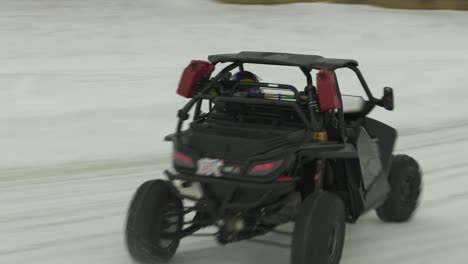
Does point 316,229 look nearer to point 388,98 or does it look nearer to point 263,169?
point 263,169

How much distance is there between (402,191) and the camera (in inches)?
270

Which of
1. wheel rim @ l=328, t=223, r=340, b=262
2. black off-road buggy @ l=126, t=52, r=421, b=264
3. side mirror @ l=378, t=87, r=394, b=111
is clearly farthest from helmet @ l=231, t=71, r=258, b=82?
wheel rim @ l=328, t=223, r=340, b=262

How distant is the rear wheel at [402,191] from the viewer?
6.68 meters

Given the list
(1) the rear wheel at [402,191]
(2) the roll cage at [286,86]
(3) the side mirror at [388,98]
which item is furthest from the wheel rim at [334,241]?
(1) the rear wheel at [402,191]

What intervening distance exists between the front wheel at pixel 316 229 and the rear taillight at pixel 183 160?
0.83 m

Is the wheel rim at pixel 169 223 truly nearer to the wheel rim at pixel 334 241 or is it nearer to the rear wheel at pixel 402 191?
the wheel rim at pixel 334 241

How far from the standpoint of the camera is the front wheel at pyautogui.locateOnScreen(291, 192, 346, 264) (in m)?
4.94

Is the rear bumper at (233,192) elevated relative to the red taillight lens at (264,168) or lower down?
lower down

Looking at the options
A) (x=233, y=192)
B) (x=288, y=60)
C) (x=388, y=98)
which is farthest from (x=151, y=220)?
(x=388, y=98)

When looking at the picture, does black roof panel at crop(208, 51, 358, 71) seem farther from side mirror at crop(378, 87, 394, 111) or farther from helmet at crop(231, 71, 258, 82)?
side mirror at crop(378, 87, 394, 111)

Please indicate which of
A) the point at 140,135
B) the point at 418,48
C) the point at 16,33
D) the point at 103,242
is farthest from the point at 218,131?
the point at 418,48

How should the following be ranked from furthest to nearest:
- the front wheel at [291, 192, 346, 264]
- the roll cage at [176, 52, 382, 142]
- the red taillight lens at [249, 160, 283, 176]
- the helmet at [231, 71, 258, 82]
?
the helmet at [231, 71, 258, 82]
the roll cage at [176, 52, 382, 142]
the red taillight lens at [249, 160, 283, 176]
the front wheel at [291, 192, 346, 264]

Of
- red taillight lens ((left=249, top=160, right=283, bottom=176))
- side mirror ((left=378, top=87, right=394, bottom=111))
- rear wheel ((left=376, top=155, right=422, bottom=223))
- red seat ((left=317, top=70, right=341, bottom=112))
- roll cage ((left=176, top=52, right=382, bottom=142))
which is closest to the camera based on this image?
red taillight lens ((left=249, top=160, right=283, bottom=176))

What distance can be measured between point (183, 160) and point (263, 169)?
598mm
